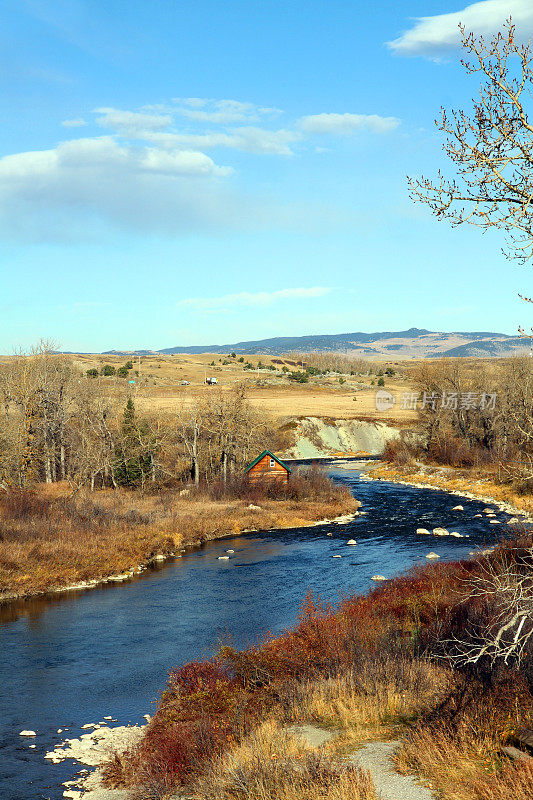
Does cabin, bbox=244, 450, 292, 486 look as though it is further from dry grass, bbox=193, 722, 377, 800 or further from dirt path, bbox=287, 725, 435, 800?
dry grass, bbox=193, 722, 377, 800

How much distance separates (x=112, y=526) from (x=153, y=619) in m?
13.3

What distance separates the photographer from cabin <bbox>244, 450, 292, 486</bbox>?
53.6 m

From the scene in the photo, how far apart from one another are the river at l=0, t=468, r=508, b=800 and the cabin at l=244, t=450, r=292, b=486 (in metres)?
9.83

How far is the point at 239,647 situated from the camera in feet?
A: 73.3

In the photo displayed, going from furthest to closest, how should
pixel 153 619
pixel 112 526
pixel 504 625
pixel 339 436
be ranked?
pixel 339 436, pixel 112 526, pixel 153 619, pixel 504 625

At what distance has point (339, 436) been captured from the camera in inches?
3590

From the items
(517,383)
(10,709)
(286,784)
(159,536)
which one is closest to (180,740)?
(286,784)

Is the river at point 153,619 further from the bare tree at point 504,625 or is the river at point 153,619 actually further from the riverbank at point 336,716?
the bare tree at point 504,625

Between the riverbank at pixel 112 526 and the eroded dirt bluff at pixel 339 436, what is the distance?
→ 108 ft

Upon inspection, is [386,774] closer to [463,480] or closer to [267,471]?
[267,471]

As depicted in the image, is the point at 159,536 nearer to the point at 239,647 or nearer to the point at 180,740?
the point at 239,647

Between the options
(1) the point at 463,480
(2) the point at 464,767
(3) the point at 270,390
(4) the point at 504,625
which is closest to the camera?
(2) the point at 464,767

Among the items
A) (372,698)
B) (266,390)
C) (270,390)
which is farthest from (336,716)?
(270,390)

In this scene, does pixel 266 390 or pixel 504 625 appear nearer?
pixel 504 625
